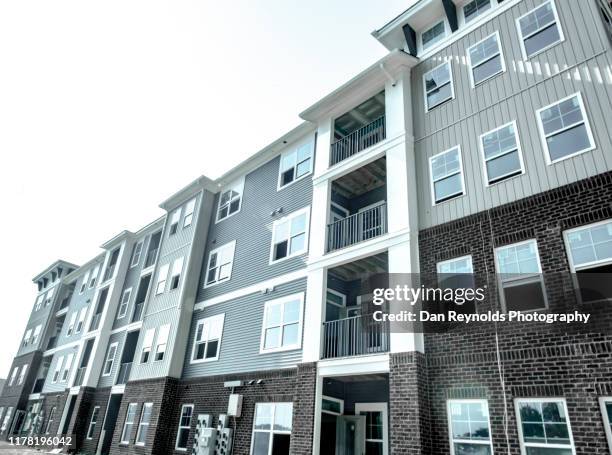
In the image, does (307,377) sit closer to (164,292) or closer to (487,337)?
(487,337)

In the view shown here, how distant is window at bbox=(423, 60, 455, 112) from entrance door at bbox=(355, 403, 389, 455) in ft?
31.3

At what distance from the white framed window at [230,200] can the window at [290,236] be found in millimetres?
4041

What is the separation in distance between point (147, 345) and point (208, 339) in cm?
456

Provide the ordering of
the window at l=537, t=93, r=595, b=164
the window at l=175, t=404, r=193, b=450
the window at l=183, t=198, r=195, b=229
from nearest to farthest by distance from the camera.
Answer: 1. the window at l=537, t=93, r=595, b=164
2. the window at l=175, t=404, r=193, b=450
3. the window at l=183, t=198, r=195, b=229

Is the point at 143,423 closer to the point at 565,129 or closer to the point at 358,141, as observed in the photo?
the point at 358,141

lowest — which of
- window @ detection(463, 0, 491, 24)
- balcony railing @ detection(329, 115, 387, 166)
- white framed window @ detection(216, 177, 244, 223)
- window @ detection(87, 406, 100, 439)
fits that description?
window @ detection(87, 406, 100, 439)

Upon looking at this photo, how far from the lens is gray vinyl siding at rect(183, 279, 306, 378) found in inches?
587

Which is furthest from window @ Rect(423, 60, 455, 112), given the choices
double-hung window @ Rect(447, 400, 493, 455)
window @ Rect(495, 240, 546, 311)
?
double-hung window @ Rect(447, 400, 493, 455)

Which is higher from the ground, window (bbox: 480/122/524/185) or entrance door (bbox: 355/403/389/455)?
window (bbox: 480/122/524/185)

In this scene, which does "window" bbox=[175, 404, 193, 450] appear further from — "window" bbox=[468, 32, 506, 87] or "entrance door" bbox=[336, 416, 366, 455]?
"window" bbox=[468, 32, 506, 87]

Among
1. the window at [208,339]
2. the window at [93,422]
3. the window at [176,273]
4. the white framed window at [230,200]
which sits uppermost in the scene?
the white framed window at [230,200]

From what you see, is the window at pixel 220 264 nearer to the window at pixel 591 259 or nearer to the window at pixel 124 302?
the window at pixel 124 302

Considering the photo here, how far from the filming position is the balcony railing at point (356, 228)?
13.6 m

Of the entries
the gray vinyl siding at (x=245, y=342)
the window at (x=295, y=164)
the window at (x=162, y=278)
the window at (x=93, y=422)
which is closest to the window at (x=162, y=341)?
the gray vinyl siding at (x=245, y=342)
